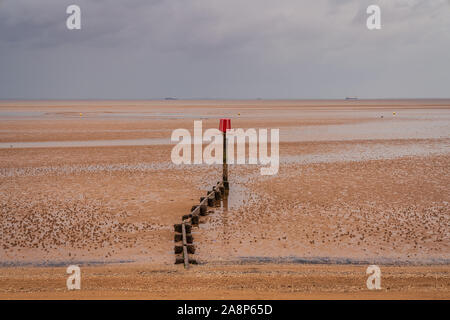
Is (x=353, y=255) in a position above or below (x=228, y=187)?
below

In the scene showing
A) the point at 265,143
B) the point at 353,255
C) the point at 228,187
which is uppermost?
the point at 265,143

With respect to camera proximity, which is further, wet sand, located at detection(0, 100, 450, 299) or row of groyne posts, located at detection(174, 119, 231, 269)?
row of groyne posts, located at detection(174, 119, 231, 269)

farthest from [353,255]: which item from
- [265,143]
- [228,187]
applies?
[265,143]

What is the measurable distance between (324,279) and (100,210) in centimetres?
1001

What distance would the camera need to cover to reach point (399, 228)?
43.3ft

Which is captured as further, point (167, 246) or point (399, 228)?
point (399, 228)

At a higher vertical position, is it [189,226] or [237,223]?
[189,226]

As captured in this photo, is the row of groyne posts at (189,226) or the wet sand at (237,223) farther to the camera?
the row of groyne posts at (189,226)

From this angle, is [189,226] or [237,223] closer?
[189,226]

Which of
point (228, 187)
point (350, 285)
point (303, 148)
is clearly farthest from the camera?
point (303, 148)
